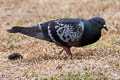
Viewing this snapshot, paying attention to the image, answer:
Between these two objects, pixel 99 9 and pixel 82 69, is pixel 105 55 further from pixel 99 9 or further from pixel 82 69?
pixel 99 9

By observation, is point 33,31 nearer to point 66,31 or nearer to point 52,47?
point 66,31

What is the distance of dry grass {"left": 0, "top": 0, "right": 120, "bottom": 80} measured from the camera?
5.37 meters

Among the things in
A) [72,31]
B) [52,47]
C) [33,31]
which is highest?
[72,31]

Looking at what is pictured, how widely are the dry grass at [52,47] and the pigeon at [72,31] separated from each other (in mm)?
280

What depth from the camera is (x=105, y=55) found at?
6316mm

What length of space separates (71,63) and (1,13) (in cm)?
590

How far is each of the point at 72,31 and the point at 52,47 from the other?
1405mm

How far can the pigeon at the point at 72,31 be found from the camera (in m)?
6.07

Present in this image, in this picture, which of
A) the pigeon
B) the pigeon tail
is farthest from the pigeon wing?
the pigeon tail

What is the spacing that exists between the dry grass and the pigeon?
28 centimetres

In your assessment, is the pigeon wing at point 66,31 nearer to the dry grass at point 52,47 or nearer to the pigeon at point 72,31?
the pigeon at point 72,31

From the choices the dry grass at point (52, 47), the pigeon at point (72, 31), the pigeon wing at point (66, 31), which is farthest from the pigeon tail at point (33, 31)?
the dry grass at point (52, 47)

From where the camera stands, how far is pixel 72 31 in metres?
6.14

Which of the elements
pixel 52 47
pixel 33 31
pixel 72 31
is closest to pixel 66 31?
pixel 72 31
